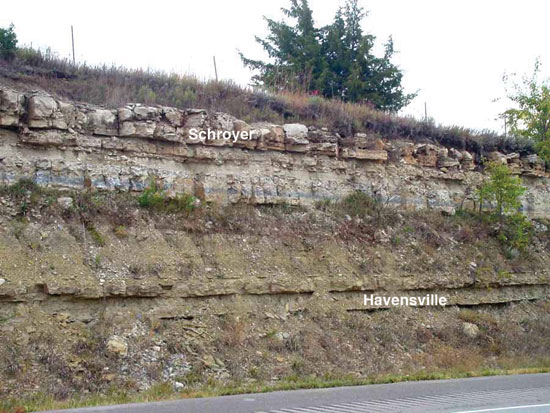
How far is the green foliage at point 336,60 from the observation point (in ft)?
93.2

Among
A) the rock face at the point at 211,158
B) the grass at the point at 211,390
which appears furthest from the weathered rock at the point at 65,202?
the grass at the point at 211,390

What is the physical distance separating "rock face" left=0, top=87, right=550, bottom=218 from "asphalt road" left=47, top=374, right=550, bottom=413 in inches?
253

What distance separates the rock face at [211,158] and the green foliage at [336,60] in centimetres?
822

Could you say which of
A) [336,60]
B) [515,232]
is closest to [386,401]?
[515,232]

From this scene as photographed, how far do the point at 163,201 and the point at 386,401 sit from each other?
7500 mm

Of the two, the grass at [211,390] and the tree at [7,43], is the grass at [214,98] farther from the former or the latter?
Result: the grass at [211,390]

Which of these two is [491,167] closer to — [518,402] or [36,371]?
[518,402]

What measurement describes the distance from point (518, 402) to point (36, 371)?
25.4ft

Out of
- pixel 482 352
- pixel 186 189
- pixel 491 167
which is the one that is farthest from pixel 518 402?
pixel 491 167

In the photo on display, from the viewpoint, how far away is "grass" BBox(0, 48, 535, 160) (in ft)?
54.4

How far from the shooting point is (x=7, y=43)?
54.9 ft

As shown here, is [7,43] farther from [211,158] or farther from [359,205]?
[359,205]

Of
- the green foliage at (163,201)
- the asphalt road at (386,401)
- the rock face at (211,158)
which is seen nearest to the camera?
the asphalt road at (386,401)

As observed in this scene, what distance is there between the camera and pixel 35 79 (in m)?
16.2
